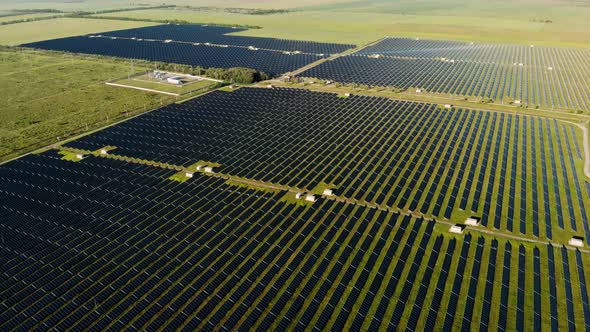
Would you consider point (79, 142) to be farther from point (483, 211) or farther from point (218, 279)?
point (483, 211)

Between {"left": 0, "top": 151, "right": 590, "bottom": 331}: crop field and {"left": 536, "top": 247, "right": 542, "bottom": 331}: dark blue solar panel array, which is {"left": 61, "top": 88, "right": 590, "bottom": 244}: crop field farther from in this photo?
{"left": 0, "top": 151, "right": 590, "bottom": 331}: crop field

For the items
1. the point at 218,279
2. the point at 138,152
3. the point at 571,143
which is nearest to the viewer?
the point at 218,279

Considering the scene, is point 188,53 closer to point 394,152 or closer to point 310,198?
point 394,152

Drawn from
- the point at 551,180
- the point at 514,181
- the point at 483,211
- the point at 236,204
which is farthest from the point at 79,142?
the point at 551,180

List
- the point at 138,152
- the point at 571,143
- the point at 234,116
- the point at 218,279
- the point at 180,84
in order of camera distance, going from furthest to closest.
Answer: the point at 180,84 → the point at 234,116 → the point at 571,143 → the point at 138,152 → the point at 218,279

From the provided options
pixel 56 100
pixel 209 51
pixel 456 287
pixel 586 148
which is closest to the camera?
pixel 456 287

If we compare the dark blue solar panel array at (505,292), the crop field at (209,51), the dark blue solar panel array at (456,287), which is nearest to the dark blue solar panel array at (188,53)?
the crop field at (209,51)

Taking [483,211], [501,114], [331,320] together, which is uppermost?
[501,114]

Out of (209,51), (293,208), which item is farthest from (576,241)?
(209,51)
